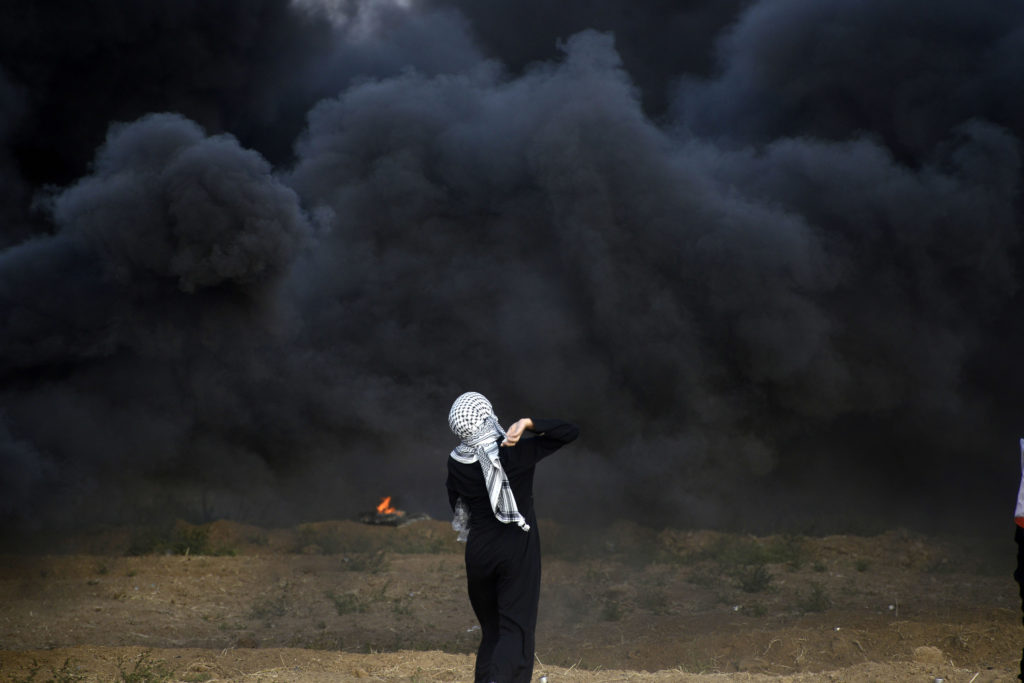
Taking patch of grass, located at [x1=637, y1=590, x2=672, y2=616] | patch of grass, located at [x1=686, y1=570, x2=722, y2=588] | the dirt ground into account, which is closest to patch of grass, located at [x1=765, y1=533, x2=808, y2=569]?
the dirt ground

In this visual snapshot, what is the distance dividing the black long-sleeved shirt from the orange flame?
8.58m

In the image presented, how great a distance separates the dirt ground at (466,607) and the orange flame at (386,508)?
0.55 m

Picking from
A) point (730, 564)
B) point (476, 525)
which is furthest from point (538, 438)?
point (730, 564)

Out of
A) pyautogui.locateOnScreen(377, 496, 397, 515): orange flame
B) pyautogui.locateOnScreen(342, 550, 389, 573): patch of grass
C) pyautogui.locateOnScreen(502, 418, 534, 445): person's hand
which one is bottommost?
pyautogui.locateOnScreen(342, 550, 389, 573): patch of grass

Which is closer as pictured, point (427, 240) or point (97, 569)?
point (97, 569)

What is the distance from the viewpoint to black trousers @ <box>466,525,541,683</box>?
3.78 m

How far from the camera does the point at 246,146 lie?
Answer: 14344mm

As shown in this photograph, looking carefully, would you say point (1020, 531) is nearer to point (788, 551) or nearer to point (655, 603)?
point (655, 603)

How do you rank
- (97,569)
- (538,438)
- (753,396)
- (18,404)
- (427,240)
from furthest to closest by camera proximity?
(427,240) → (753,396) → (18,404) → (97,569) → (538,438)

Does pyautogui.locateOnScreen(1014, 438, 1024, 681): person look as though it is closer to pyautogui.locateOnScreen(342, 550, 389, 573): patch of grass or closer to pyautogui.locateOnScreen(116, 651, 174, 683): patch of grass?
pyautogui.locateOnScreen(116, 651, 174, 683): patch of grass

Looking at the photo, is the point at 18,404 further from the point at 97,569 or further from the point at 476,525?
the point at 476,525

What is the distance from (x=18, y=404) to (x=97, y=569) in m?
3.19

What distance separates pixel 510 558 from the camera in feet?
12.6

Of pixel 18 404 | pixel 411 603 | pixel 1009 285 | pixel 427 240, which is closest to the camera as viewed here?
pixel 411 603
